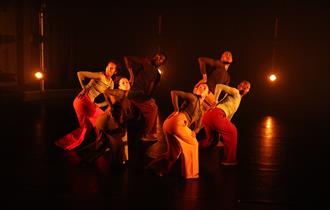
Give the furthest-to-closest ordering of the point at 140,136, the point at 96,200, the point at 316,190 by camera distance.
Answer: the point at 140,136 < the point at 316,190 < the point at 96,200

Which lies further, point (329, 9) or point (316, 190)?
point (329, 9)

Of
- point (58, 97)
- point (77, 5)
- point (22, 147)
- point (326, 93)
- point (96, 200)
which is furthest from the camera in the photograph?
point (326, 93)

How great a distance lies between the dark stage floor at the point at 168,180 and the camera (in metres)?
4.46

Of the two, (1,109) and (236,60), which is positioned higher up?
(236,60)

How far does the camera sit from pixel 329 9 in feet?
46.0

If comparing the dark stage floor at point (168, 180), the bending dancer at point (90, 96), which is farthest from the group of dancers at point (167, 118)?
the dark stage floor at point (168, 180)

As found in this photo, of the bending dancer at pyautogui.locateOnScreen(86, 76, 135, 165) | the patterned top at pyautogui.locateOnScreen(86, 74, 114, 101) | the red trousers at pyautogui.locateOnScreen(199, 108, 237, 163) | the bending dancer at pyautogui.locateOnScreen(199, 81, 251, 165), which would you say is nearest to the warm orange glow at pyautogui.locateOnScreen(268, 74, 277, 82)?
the bending dancer at pyautogui.locateOnScreen(199, 81, 251, 165)

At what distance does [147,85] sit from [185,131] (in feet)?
8.40

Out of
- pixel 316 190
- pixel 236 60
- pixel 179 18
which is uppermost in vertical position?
pixel 179 18

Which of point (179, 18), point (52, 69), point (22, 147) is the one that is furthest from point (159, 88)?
point (22, 147)

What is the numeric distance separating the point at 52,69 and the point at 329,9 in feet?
26.2

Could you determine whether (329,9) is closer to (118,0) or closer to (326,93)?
(326,93)

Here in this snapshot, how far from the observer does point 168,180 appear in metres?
5.17

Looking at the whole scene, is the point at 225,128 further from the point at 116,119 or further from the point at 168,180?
the point at 116,119
